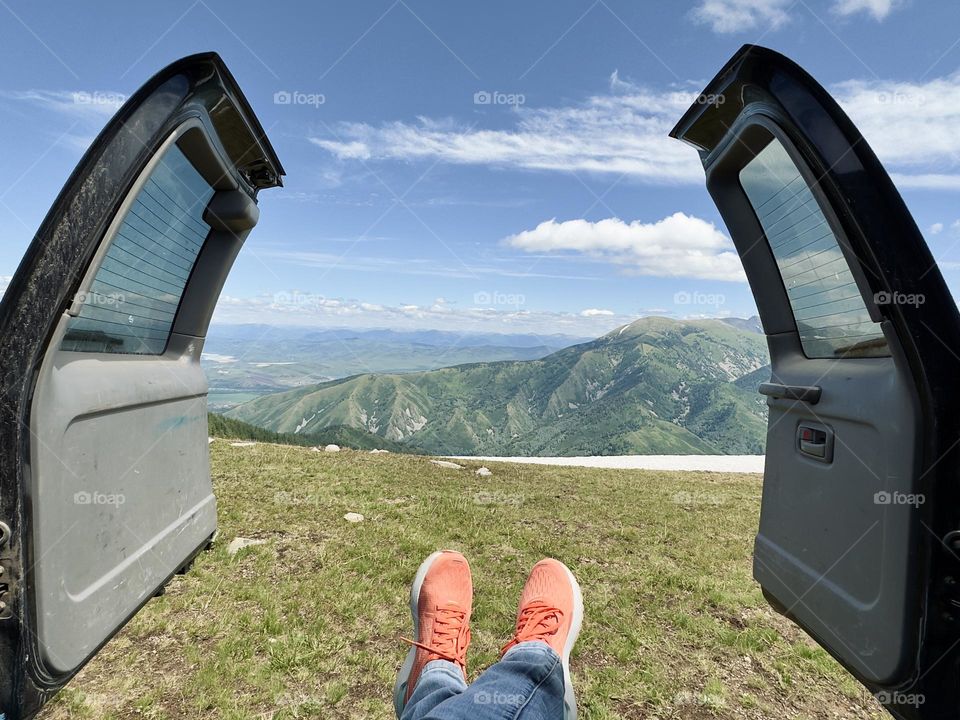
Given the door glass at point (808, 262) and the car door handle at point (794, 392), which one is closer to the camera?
the door glass at point (808, 262)

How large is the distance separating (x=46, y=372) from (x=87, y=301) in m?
0.34

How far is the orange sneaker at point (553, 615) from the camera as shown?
2.53m

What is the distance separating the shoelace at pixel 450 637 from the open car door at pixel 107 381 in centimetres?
145

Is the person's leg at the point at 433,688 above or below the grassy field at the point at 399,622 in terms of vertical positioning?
above

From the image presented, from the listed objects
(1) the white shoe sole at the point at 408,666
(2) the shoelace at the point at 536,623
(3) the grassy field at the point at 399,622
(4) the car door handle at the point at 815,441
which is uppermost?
(4) the car door handle at the point at 815,441

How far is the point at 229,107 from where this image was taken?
85.6 inches

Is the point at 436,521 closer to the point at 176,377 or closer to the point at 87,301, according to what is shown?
the point at 176,377

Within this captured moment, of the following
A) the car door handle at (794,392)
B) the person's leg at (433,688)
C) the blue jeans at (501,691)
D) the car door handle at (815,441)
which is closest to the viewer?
the blue jeans at (501,691)

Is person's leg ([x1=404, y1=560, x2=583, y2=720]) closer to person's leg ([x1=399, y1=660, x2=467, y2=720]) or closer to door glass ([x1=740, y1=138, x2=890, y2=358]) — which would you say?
person's leg ([x1=399, y1=660, x2=467, y2=720])

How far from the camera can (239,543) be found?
4871 millimetres

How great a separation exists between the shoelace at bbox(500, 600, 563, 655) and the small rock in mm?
3207

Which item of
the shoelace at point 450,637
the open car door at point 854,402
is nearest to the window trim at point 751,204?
the open car door at point 854,402

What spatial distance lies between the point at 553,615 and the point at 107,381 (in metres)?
2.57

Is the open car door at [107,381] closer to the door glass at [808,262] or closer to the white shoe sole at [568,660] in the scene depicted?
the white shoe sole at [568,660]
